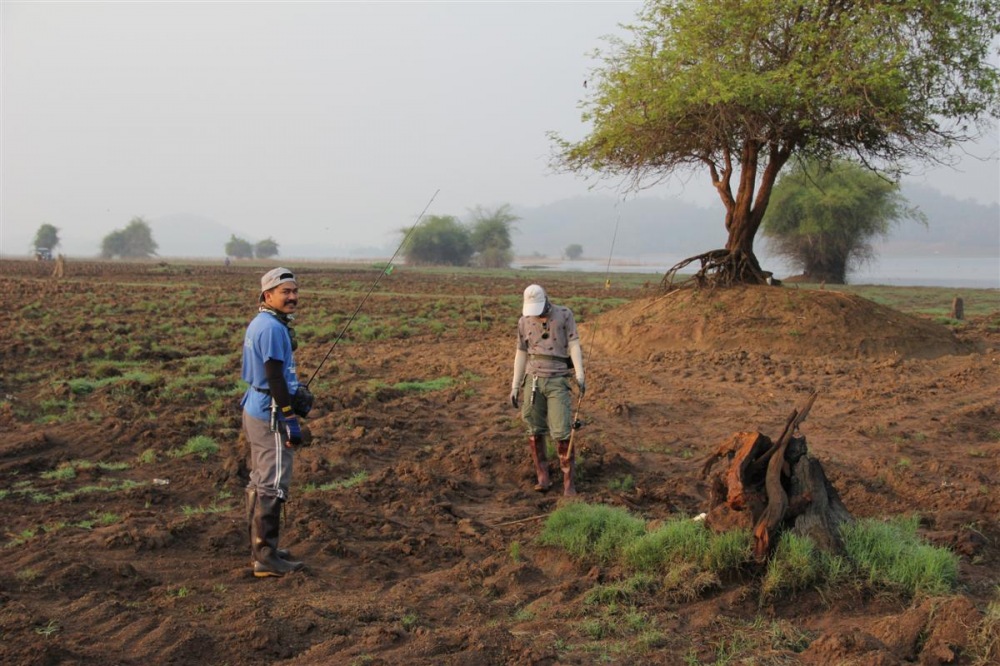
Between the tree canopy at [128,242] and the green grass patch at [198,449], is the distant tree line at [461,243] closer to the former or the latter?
the tree canopy at [128,242]

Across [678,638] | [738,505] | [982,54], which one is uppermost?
[982,54]

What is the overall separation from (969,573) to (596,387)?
714cm

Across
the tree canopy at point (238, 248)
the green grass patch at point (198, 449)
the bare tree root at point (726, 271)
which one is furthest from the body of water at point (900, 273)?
the tree canopy at point (238, 248)

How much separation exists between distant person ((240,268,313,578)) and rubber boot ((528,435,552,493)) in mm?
2892

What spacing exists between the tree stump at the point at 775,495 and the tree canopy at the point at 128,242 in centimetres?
12329

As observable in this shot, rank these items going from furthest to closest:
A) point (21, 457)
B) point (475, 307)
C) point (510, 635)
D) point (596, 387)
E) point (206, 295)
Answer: point (206, 295) → point (475, 307) → point (596, 387) → point (21, 457) → point (510, 635)

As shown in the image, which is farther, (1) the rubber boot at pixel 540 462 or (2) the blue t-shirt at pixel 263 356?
(1) the rubber boot at pixel 540 462

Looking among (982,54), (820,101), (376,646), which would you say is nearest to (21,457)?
(376,646)

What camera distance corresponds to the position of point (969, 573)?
5.72 metres

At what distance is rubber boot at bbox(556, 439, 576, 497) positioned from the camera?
802cm

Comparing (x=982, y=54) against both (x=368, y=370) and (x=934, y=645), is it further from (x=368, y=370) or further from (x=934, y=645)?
(x=934, y=645)

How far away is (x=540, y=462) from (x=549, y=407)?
0.55 metres

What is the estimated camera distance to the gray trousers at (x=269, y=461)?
586 centimetres

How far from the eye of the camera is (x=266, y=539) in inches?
229
